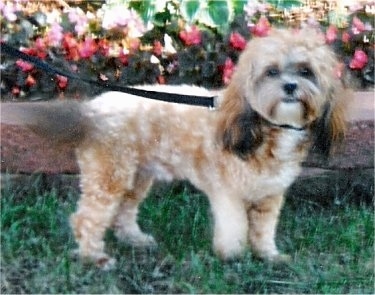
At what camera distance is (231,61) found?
3.75 m

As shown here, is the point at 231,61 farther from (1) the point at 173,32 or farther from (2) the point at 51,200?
(2) the point at 51,200

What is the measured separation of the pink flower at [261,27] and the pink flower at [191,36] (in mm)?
213

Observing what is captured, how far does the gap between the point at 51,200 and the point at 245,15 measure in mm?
1086

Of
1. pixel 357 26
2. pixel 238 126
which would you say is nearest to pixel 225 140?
pixel 238 126

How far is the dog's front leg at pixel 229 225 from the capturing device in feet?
11.8

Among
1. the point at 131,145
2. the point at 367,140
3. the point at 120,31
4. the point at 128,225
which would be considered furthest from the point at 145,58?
the point at 367,140

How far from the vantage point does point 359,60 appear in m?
3.86

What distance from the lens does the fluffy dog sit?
11.1 feet

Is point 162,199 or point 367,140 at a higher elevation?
point 367,140

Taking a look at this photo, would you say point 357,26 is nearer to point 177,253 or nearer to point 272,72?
point 272,72

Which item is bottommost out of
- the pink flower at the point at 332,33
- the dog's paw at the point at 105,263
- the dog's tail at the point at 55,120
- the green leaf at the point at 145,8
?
the dog's paw at the point at 105,263

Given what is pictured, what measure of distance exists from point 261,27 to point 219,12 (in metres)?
0.17

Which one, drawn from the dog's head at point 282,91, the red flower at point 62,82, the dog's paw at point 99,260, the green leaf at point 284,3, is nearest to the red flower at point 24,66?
the red flower at point 62,82

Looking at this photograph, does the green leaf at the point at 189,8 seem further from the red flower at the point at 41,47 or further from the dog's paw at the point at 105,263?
the dog's paw at the point at 105,263
